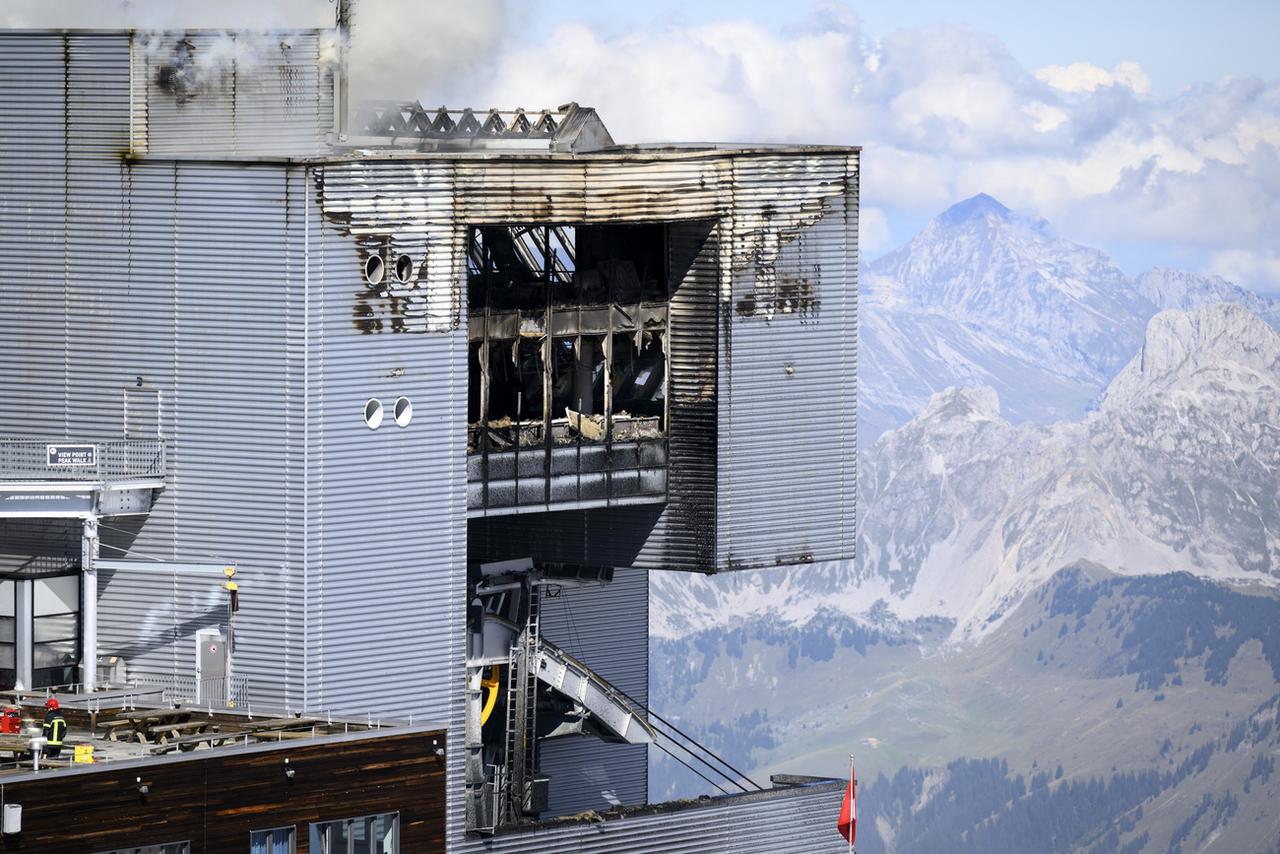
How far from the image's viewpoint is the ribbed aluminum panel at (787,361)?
7612 cm

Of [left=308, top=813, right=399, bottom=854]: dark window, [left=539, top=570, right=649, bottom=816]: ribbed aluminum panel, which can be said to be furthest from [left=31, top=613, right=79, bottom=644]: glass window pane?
[left=539, top=570, right=649, bottom=816]: ribbed aluminum panel

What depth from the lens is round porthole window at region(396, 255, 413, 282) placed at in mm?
68562

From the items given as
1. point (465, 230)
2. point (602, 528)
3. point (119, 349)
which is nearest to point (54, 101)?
point (119, 349)

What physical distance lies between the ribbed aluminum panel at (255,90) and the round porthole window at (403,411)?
926 cm

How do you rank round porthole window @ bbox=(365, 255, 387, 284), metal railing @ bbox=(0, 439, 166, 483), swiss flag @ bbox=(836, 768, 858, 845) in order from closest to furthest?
metal railing @ bbox=(0, 439, 166, 483)
round porthole window @ bbox=(365, 255, 387, 284)
swiss flag @ bbox=(836, 768, 858, 845)

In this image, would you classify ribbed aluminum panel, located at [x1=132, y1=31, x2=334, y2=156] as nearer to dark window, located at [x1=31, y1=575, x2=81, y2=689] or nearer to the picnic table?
dark window, located at [x1=31, y1=575, x2=81, y2=689]

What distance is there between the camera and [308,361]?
218ft

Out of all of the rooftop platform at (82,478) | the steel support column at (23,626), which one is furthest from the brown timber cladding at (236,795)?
the steel support column at (23,626)

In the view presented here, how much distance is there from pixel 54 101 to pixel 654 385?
867 inches

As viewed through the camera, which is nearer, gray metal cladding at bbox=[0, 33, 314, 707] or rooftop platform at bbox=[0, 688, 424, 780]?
rooftop platform at bbox=[0, 688, 424, 780]

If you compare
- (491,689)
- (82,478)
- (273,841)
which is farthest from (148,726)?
(491,689)

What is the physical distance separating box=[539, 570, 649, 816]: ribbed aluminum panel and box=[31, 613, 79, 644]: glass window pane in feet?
74.2

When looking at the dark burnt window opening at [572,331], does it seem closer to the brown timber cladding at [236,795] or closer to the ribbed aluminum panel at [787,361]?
the ribbed aluminum panel at [787,361]

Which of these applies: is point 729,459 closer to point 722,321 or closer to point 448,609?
point 722,321
